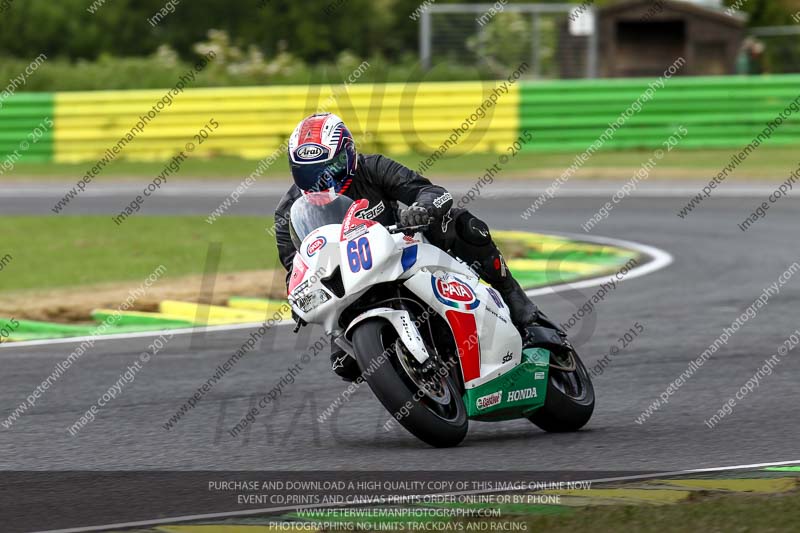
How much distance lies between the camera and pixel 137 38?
5512 centimetres

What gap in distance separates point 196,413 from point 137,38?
49.5 m

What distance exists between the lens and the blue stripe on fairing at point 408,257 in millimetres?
6230

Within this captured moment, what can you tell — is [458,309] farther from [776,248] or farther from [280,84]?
[280,84]

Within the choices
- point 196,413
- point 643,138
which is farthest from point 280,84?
point 196,413

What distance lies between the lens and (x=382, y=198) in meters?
6.80

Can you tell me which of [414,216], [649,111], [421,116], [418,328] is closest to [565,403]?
[418,328]

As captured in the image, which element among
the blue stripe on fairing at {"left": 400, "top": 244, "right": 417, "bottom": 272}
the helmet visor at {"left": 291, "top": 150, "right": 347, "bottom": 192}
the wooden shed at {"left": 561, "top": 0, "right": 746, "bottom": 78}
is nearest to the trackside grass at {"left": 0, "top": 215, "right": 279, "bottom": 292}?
the helmet visor at {"left": 291, "top": 150, "right": 347, "bottom": 192}

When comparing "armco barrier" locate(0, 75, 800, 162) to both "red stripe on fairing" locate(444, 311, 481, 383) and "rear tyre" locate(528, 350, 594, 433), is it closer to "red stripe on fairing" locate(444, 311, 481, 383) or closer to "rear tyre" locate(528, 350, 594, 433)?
"rear tyre" locate(528, 350, 594, 433)

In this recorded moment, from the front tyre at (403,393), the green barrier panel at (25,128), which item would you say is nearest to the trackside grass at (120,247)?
the green barrier panel at (25,128)

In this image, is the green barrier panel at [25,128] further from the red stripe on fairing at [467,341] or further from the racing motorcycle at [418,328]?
the red stripe on fairing at [467,341]

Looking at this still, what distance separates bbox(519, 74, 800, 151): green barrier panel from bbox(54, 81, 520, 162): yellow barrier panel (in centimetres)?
54

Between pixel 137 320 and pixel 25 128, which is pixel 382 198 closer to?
pixel 137 320

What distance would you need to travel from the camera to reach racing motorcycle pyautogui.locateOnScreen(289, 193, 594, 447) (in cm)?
606

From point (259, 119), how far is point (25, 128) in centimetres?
411
